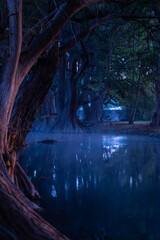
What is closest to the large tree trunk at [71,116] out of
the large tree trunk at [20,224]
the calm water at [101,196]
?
the calm water at [101,196]

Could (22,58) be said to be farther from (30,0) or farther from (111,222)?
(111,222)

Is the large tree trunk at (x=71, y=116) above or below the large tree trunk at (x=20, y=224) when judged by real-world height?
above

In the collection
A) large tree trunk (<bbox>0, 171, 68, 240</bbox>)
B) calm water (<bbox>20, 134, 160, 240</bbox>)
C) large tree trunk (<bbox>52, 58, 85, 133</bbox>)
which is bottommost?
calm water (<bbox>20, 134, 160, 240</bbox>)

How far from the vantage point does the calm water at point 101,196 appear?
385 cm

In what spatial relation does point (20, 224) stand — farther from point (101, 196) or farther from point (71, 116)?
point (71, 116)

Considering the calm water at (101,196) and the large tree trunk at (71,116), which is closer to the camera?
the calm water at (101,196)

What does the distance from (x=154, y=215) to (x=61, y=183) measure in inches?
102

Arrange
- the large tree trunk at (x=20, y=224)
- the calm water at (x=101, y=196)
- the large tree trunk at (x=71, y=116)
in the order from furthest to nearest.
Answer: the large tree trunk at (x=71, y=116) < the calm water at (x=101, y=196) < the large tree trunk at (x=20, y=224)

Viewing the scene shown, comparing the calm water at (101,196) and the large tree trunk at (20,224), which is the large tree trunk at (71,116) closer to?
the calm water at (101,196)

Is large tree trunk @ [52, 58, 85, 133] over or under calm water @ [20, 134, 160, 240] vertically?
over

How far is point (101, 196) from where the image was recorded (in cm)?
536

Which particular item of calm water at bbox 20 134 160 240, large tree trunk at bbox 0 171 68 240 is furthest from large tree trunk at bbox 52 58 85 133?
large tree trunk at bbox 0 171 68 240

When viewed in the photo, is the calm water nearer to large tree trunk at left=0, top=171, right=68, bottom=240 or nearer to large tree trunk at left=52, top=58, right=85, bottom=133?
Answer: large tree trunk at left=0, top=171, right=68, bottom=240

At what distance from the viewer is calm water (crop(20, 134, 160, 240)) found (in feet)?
12.6
